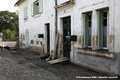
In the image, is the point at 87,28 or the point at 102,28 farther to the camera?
the point at 87,28

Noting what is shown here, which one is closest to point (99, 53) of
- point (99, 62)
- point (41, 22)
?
point (99, 62)

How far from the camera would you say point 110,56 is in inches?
226

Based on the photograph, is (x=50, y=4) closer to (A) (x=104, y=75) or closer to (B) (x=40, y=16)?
(B) (x=40, y=16)

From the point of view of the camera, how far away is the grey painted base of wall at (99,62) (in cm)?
552

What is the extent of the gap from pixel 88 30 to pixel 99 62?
70.5 inches

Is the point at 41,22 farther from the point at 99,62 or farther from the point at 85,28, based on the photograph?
the point at 99,62

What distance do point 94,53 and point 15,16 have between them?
46.1m

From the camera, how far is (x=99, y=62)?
6340mm

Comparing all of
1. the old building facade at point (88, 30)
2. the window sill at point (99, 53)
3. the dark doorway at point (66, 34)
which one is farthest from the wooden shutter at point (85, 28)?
the dark doorway at point (66, 34)

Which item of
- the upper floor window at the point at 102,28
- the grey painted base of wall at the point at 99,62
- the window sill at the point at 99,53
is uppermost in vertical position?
the upper floor window at the point at 102,28

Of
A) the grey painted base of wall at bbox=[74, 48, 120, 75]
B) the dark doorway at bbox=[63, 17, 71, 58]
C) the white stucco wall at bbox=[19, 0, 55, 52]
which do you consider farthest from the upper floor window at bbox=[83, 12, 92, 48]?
the white stucco wall at bbox=[19, 0, 55, 52]

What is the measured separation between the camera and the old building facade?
565cm

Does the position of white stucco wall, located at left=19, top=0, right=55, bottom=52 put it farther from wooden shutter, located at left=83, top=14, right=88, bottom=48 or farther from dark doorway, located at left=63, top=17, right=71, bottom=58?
wooden shutter, located at left=83, top=14, right=88, bottom=48

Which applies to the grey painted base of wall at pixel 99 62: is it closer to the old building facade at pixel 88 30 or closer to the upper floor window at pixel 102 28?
the old building facade at pixel 88 30
